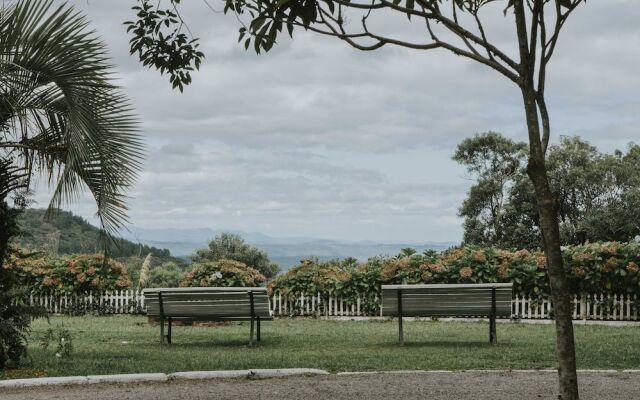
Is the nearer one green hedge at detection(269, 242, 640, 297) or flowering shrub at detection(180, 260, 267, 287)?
green hedge at detection(269, 242, 640, 297)

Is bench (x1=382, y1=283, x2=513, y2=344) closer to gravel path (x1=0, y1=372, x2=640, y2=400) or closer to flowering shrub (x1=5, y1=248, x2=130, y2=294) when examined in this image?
gravel path (x1=0, y1=372, x2=640, y2=400)

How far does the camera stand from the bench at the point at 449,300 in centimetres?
1219

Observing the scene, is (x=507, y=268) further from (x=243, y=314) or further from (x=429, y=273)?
(x=243, y=314)

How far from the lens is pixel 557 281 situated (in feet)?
18.5

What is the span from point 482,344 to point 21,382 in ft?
20.7

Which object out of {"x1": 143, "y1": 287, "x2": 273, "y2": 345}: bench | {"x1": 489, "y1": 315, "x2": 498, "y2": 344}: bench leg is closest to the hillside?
{"x1": 143, "y1": 287, "x2": 273, "y2": 345}: bench

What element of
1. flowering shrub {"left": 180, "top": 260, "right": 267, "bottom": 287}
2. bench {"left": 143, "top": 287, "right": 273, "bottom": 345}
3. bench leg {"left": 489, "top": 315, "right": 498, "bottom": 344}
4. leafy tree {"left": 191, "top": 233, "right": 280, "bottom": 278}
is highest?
leafy tree {"left": 191, "top": 233, "right": 280, "bottom": 278}

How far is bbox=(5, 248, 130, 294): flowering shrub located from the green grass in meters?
4.62

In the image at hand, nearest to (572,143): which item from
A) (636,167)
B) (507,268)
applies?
(636,167)

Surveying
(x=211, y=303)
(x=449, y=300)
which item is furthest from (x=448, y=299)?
(x=211, y=303)

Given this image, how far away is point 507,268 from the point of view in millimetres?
19078

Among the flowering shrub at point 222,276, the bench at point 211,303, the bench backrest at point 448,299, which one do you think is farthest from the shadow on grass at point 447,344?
the flowering shrub at point 222,276

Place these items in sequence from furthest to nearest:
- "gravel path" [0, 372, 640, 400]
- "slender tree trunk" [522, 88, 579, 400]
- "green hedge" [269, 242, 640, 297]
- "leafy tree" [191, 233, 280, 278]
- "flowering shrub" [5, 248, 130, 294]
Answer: "leafy tree" [191, 233, 280, 278] → "flowering shrub" [5, 248, 130, 294] → "green hedge" [269, 242, 640, 297] → "gravel path" [0, 372, 640, 400] → "slender tree trunk" [522, 88, 579, 400]

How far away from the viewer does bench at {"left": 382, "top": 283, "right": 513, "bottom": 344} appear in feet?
40.0
